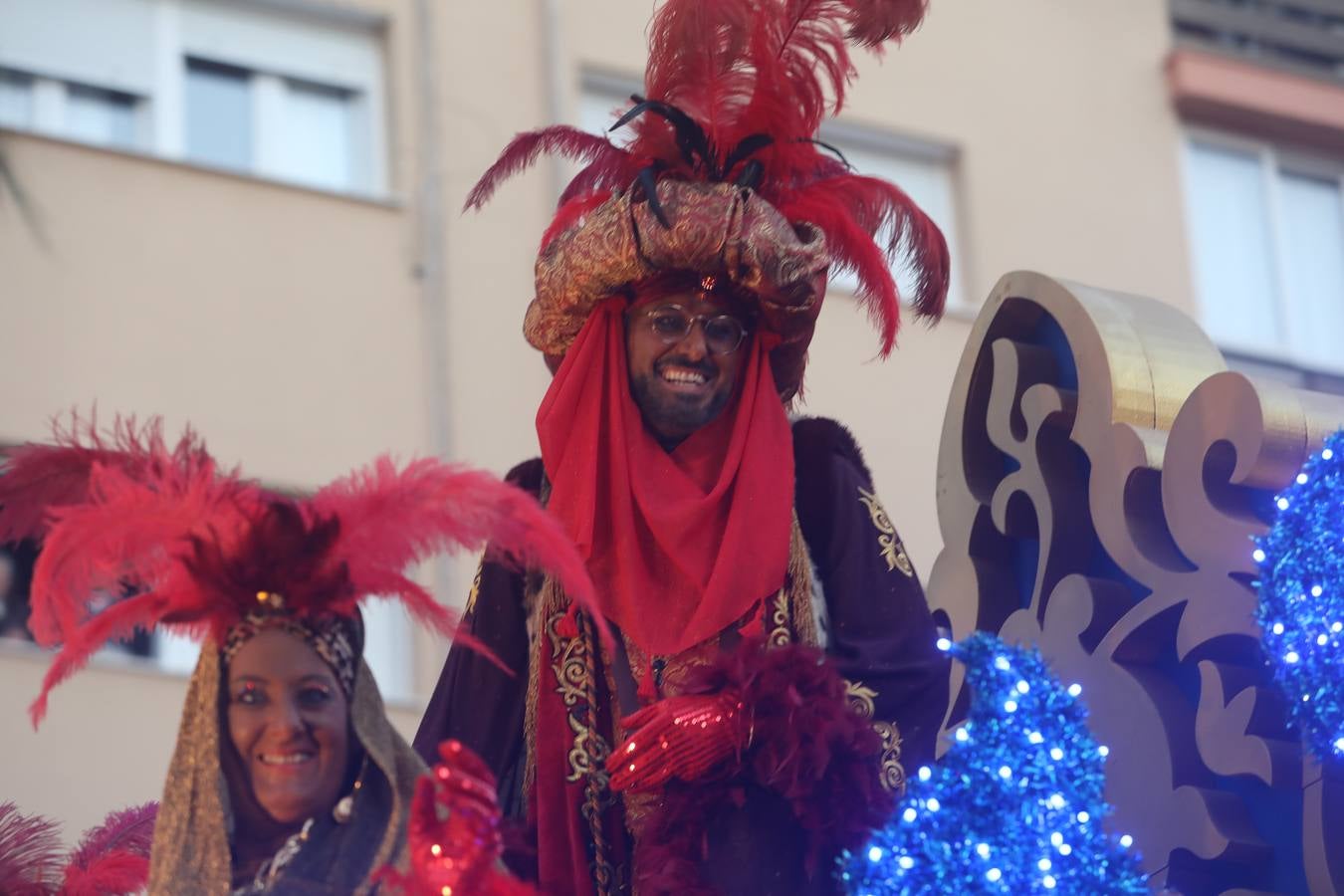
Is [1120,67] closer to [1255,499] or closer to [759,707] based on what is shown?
[1255,499]

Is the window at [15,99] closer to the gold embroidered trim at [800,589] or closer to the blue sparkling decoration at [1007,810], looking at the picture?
the gold embroidered trim at [800,589]

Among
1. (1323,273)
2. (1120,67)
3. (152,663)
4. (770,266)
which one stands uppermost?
(1120,67)

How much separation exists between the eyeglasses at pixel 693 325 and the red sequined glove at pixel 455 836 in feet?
4.17

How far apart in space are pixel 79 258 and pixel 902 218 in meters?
5.33

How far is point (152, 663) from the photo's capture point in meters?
9.34

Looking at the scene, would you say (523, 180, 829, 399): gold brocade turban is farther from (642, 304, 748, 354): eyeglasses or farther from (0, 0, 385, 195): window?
(0, 0, 385, 195): window

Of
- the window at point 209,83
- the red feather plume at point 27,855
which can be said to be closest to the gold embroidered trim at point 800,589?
the red feather plume at point 27,855

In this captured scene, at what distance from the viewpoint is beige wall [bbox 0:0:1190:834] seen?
31.5ft

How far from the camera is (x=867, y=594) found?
16.2 ft

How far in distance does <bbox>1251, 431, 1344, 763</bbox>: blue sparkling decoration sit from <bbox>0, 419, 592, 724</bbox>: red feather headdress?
1281 millimetres

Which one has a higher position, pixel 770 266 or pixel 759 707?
pixel 770 266

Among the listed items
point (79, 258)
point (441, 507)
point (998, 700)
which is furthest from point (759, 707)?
point (79, 258)

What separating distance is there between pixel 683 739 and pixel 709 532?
1.63ft

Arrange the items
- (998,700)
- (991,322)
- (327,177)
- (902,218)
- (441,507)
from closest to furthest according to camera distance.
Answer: (441,507)
(998,700)
(902,218)
(991,322)
(327,177)
